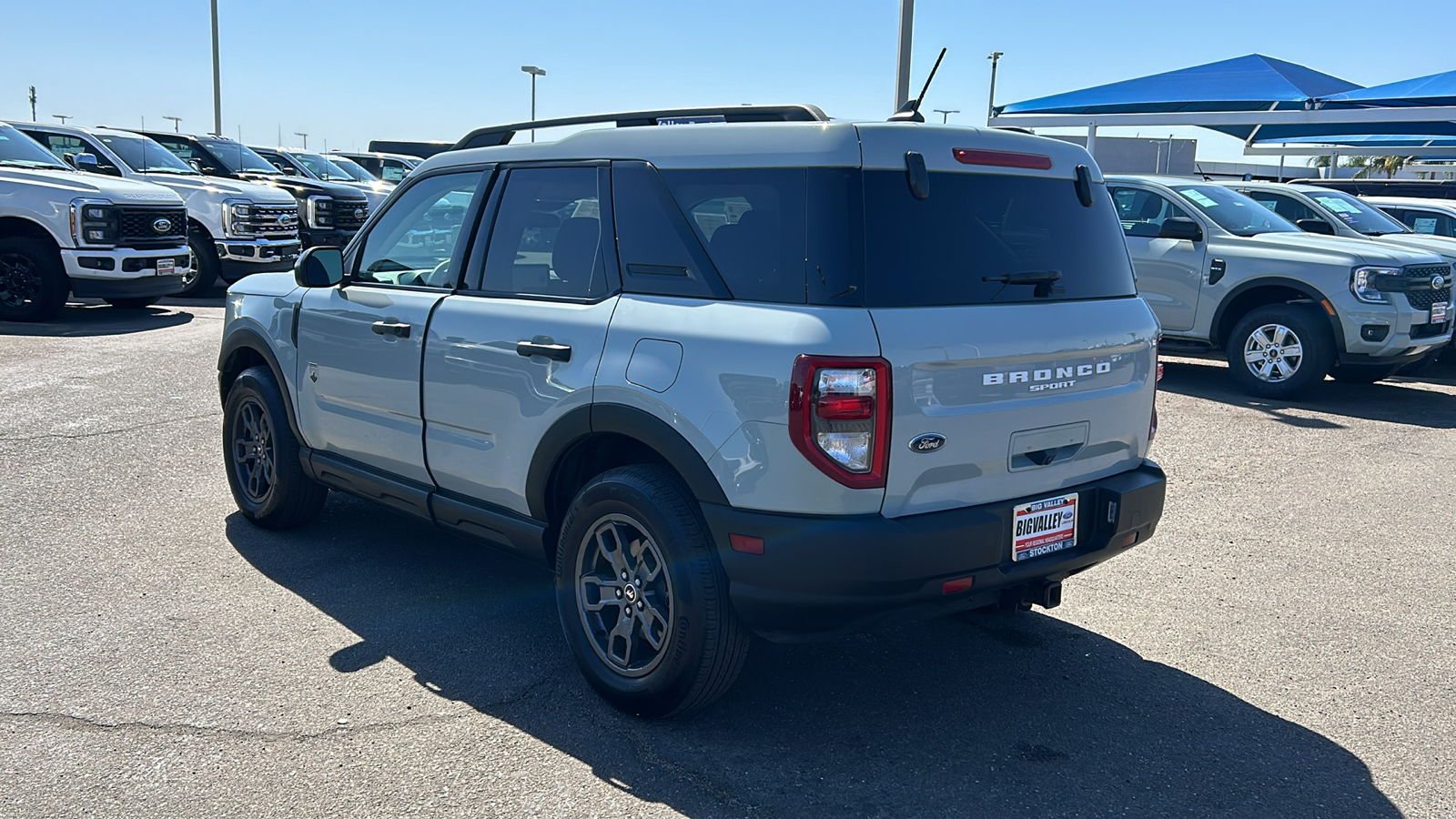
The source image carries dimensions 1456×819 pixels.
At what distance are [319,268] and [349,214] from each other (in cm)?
1493

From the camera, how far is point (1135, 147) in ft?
125

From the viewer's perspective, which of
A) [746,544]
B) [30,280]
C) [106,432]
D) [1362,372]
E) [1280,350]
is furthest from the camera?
[30,280]

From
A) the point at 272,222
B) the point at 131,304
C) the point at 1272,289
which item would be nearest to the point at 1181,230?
the point at 1272,289

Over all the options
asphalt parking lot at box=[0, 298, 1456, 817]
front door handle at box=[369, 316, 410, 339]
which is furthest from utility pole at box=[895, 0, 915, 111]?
front door handle at box=[369, 316, 410, 339]

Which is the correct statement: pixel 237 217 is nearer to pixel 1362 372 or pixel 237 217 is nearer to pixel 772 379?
pixel 1362 372

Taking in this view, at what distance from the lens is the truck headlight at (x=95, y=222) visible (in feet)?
40.5

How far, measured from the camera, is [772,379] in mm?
3217

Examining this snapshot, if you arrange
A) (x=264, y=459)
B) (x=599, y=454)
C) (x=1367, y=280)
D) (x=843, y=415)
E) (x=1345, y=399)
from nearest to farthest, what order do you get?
(x=843, y=415)
(x=599, y=454)
(x=264, y=459)
(x=1367, y=280)
(x=1345, y=399)

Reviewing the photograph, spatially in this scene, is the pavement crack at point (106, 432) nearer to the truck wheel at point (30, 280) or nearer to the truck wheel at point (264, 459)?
the truck wheel at point (264, 459)

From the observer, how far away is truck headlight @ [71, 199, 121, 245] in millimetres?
12352

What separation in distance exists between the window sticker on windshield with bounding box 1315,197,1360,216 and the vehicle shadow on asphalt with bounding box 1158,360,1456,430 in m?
1.79

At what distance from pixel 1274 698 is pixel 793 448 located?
2.11 metres

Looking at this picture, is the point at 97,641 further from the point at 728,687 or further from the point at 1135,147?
the point at 1135,147

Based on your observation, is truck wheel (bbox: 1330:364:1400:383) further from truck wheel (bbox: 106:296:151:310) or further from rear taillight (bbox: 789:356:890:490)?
truck wheel (bbox: 106:296:151:310)
